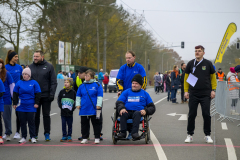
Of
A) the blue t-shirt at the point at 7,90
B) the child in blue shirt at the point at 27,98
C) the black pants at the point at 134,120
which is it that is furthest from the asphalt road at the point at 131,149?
the blue t-shirt at the point at 7,90

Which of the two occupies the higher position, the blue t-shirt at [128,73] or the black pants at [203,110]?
the blue t-shirt at [128,73]

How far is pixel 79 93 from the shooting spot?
8.24 m

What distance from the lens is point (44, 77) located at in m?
8.62

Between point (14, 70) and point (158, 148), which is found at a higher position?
point (14, 70)

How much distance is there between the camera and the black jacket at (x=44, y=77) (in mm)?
8578

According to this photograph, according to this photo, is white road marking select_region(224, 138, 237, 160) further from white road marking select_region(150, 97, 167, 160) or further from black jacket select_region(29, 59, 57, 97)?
black jacket select_region(29, 59, 57, 97)

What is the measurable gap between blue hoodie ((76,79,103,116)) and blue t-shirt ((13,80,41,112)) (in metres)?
0.90

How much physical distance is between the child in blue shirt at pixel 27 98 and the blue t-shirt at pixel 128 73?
5.79 ft

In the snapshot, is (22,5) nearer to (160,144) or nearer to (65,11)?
(65,11)

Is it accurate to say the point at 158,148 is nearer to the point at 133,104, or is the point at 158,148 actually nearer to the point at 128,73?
the point at 133,104

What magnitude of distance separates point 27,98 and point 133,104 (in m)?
2.17

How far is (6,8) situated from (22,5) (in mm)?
1823

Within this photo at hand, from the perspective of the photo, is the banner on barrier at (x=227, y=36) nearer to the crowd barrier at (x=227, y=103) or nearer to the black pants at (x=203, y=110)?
the crowd barrier at (x=227, y=103)

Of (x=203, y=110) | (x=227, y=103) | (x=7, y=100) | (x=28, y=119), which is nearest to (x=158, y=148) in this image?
(x=203, y=110)
